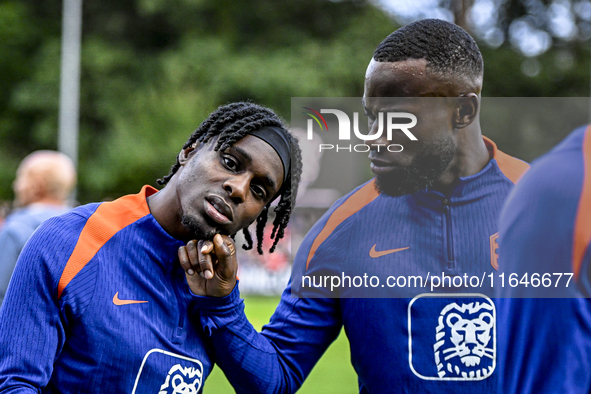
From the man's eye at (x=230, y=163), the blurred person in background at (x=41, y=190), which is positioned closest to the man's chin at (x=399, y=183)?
the man's eye at (x=230, y=163)

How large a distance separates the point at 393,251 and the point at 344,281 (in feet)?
0.60

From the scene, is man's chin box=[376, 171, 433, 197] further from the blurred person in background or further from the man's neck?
the blurred person in background

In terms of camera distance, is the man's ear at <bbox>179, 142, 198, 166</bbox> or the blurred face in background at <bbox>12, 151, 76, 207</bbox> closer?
the man's ear at <bbox>179, 142, 198, 166</bbox>

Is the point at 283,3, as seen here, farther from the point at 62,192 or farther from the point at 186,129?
the point at 62,192

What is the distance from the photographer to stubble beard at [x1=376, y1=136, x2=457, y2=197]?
1.79 meters

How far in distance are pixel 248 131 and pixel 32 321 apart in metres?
0.82

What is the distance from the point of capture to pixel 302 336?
2.06 metres

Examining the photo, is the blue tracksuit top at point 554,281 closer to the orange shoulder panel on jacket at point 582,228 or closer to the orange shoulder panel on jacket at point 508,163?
the orange shoulder panel on jacket at point 582,228

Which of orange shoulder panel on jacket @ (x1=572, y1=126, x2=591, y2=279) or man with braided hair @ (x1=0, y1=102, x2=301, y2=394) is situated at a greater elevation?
orange shoulder panel on jacket @ (x1=572, y1=126, x2=591, y2=279)

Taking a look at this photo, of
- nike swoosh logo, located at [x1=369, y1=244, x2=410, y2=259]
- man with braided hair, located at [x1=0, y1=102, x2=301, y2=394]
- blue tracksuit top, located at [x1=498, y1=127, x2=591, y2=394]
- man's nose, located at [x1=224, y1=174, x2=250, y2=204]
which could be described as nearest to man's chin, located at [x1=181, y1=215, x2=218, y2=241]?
man with braided hair, located at [x1=0, y1=102, x2=301, y2=394]

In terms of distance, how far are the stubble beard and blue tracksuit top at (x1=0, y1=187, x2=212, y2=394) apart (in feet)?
2.25

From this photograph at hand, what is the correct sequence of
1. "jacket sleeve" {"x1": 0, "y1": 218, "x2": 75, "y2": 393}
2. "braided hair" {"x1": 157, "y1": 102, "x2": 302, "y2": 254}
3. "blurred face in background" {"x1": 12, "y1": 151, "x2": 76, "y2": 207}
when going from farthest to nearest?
1. "blurred face in background" {"x1": 12, "y1": 151, "x2": 76, "y2": 207}
2. "braided hair" {"x1": 157, "y1": 102, "x2": 302, "y2": 254}
3. "jacket sleeve" {"x1": 0, "y1": 218, "x2": 75, "y2": 393}

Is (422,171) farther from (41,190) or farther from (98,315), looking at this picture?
(41,190)

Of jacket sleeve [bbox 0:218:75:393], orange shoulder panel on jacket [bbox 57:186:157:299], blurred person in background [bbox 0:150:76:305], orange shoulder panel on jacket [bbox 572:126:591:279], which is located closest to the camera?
orange shoulder panel on jacket [bbox 572:126:591:279]
